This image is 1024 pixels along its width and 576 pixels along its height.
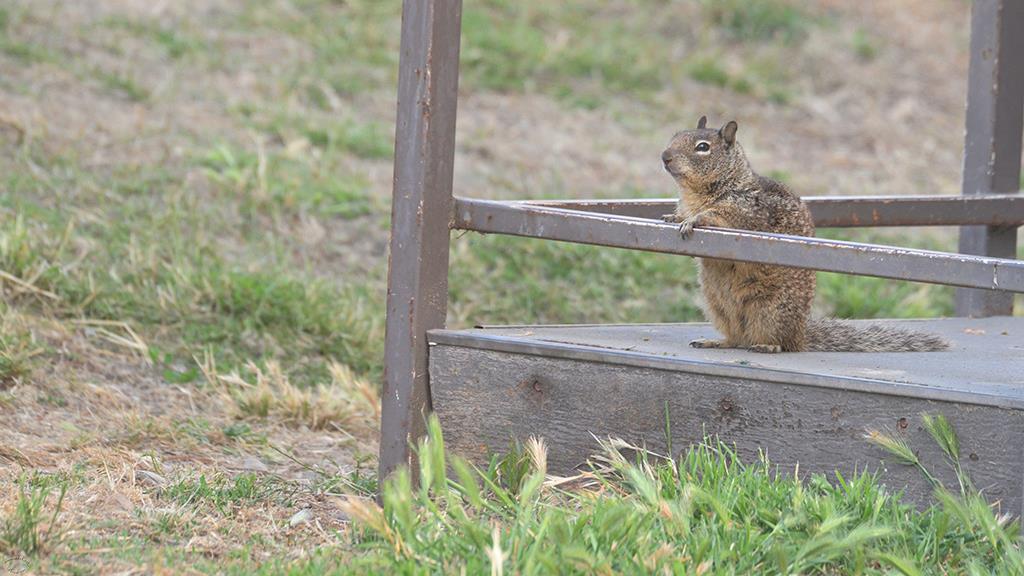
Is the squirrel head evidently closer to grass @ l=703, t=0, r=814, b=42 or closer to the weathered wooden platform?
the weathered wooden platform

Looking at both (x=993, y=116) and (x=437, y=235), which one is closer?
(x=437, y=235)

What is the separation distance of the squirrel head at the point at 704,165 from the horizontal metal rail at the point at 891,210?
153mm

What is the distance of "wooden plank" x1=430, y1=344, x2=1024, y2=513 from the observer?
327 cm

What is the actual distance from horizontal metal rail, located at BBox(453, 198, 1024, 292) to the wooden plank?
30cm

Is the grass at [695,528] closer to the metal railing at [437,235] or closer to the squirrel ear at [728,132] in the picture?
the metal railing at [437,235]

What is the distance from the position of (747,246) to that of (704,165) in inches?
37.3

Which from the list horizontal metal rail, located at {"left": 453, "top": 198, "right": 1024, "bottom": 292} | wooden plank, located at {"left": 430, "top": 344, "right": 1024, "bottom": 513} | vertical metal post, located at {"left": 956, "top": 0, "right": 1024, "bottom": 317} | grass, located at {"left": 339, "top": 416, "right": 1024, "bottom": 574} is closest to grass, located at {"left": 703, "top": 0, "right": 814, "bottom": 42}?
vertical metal post, located at {"left": 956, "top": 0, "right": 1024, "bottom": 317}

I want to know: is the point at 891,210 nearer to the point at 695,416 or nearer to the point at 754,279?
the point at 754,279

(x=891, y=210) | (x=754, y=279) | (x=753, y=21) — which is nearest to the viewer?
(x=754, y=279)

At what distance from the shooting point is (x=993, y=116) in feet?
17.2

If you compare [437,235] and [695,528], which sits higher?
[437,235]

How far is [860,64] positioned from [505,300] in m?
5.70

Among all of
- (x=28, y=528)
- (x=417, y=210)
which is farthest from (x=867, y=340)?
(x=28, y=528)

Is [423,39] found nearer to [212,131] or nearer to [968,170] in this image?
[968,170]
